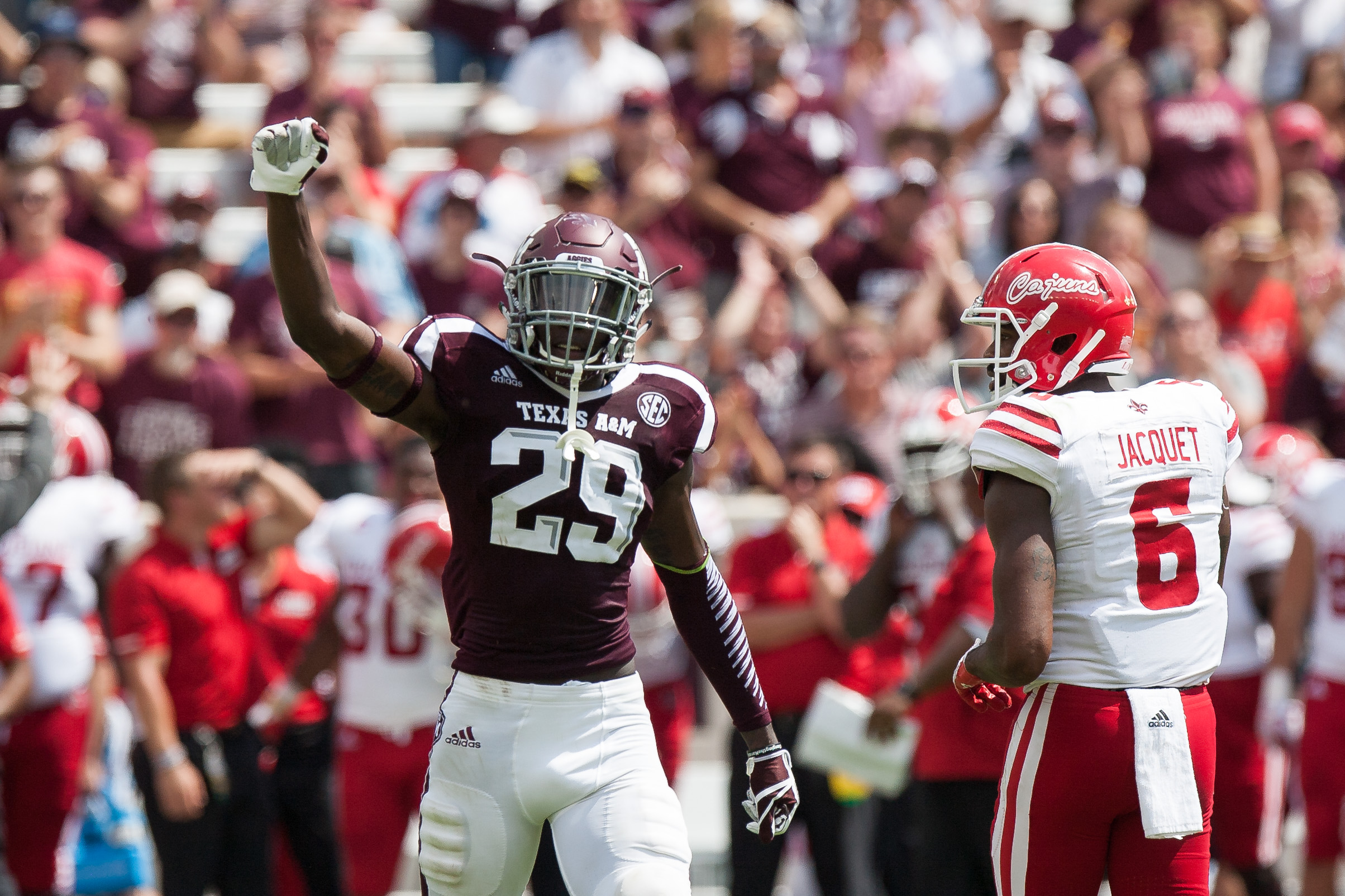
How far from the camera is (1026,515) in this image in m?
3.43

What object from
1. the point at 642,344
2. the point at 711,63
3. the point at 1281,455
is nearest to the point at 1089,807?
the point at 1281,455

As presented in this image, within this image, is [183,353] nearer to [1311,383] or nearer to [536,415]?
[536,415]

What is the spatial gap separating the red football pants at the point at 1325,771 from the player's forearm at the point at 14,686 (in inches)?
181

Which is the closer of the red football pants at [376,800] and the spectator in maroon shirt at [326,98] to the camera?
the red football pants at [376,800]

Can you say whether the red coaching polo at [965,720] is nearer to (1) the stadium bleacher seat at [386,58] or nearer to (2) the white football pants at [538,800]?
(2) the white football pants at [538,800]

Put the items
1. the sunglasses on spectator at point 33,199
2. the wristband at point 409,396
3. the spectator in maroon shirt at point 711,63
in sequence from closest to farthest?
the wristband at point 409,396 → the sunglasses on spectator at point 33,199 → the spectator in maroon shirt at point 711,63

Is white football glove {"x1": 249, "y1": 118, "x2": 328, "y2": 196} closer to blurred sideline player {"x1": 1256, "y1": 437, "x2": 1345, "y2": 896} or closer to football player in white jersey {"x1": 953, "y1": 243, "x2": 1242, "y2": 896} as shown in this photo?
football player in white jersey {"x1": 953, "y1": 243, "x2": 1242, "y2": 896}

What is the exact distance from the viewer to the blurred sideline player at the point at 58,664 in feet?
20.7

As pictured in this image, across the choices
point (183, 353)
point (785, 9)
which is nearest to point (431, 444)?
point (183, 353)

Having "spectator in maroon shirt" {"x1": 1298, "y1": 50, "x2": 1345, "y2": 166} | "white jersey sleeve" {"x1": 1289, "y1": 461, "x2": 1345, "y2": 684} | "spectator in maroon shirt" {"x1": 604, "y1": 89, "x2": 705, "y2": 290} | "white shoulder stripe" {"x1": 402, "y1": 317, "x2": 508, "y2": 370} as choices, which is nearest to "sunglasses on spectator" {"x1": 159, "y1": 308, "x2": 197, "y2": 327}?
"spectator in maroon shirt" {"x1": 604, "y1": 89, "x2": 705, "y2": 290}

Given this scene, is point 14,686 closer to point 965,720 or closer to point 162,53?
point 965,720

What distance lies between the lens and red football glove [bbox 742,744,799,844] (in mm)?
3979

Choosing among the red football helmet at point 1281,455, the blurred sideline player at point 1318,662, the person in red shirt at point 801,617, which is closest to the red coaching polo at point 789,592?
the person in red shirt at point 801,617

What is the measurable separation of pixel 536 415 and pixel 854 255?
5293 mm
